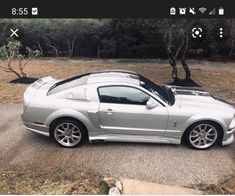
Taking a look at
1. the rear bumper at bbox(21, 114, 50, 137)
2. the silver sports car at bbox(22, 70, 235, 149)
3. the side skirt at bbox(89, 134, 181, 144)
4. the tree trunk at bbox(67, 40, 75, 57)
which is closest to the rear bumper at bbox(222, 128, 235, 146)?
the silver sports car at bbox(22, 70, 235, 149)

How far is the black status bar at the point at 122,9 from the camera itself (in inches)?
272

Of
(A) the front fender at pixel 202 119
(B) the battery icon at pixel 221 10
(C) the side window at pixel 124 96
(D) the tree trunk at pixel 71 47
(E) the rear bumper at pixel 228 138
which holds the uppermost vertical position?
(B) the battery icon at pixel 221 10

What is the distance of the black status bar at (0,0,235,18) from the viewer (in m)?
6.92

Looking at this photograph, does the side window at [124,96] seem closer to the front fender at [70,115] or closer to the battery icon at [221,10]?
the front fender at [70,115]

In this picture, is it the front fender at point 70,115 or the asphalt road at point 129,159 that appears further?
the front fender at point 70,115

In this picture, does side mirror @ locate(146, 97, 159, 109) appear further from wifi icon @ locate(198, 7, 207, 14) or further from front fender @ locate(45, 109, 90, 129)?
wifi icon @ locate(198, 7, 207, 14)

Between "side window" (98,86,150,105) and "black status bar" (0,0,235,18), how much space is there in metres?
2.08

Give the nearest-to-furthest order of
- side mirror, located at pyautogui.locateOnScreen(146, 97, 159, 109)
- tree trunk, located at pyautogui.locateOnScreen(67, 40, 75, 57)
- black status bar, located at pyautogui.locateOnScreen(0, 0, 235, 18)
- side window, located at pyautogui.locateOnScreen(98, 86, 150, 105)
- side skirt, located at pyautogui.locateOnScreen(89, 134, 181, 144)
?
1. side mirror, located at pyautogui.locateOnScreen(146, 97, 159, 109)
2. side window, located at pyautogui.locateOnScreen(98, 86, 150, 105)
3. side skirt, located at pyautogui.locateOnScreen(89, 134, 181, 144)
4. black status bar, located at pyautogui.locateOnScreen(0, 0, 235, 18)
5. tree trunk, located at pyautogui.locateOnScreen(67, 40, 75, 57)

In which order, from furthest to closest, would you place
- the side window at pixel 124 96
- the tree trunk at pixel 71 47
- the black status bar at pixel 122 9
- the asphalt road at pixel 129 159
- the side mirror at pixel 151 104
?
the tree trunk at pixel 71 47, the black status bar at pixel 122 9, the side window at pixel 124 96, the side mirror at pixel 151 104, the asphalt road at pixel 129 159

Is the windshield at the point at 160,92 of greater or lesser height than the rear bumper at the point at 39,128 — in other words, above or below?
above

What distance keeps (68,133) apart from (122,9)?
316cm

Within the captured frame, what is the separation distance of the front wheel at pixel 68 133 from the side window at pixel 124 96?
2.40 feet

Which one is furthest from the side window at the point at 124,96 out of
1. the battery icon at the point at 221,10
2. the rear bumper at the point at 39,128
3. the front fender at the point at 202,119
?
the battery icon at the point at 221,10

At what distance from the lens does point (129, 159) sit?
5590 mm
